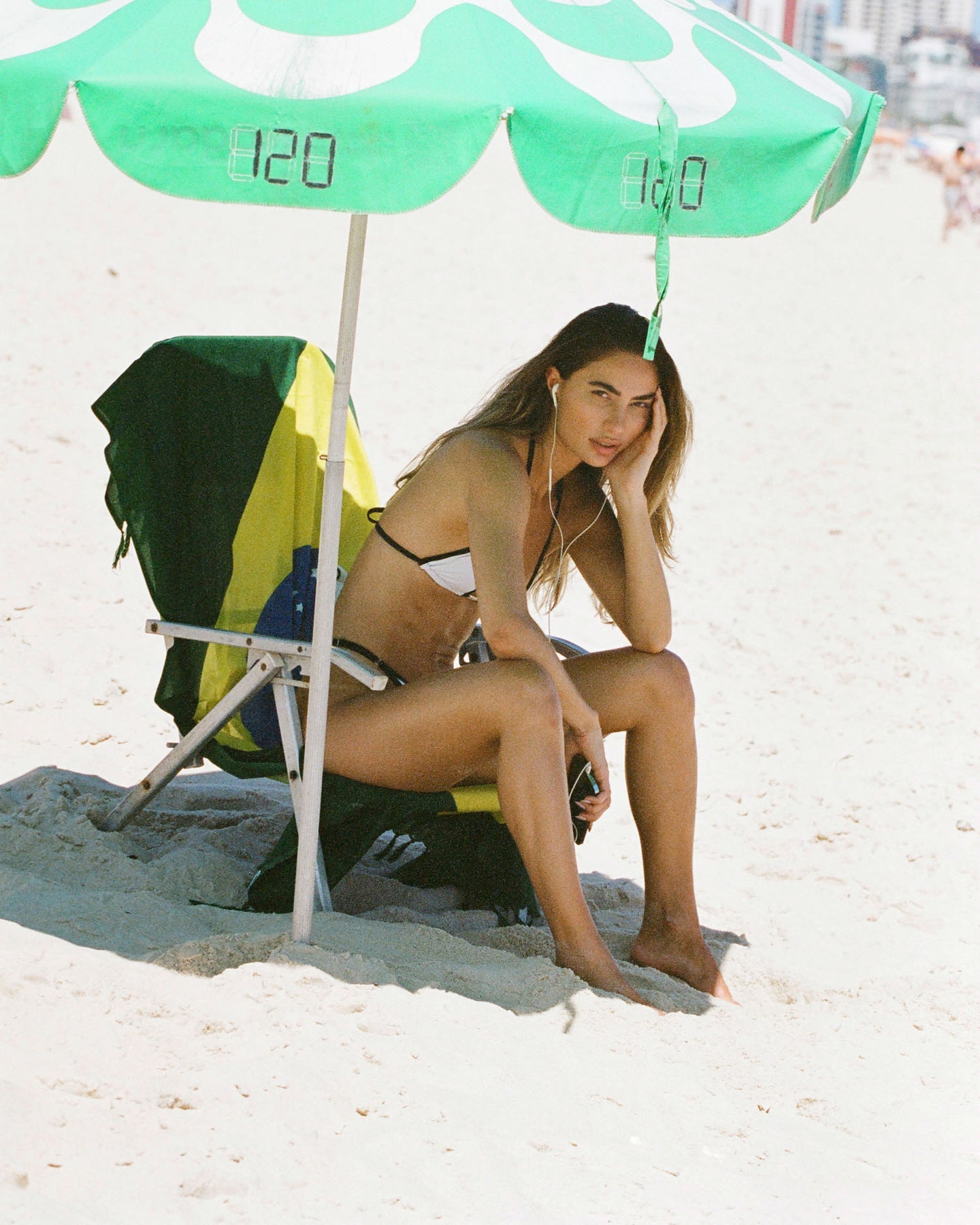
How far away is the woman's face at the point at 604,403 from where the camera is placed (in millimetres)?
3154

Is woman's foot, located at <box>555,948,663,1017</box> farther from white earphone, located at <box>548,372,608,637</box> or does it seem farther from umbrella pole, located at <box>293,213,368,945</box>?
white earphone, located at <box>548,372,608,637</box>

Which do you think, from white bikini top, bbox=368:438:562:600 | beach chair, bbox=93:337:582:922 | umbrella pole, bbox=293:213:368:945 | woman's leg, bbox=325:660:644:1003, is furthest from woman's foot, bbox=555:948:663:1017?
white bikini top, bbox=368:438:562:600

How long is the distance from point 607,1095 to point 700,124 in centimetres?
163

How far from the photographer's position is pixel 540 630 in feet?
9.74

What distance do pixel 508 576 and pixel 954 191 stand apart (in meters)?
18.4

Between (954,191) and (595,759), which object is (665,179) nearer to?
(595,759)

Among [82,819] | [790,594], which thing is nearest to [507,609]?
[82,819]

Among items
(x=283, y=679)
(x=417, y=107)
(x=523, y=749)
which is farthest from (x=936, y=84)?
(x=417, y=107)

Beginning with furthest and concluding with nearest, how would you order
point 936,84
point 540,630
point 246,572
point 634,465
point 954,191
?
point 936,84 < point 954,191 < point 246,572 < point 634,465 < point 540,630

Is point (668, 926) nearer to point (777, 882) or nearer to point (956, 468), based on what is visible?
point (777, 882)

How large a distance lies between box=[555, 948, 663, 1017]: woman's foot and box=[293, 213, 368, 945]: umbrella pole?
53 centimetres

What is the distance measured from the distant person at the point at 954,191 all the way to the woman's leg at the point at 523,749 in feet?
59.3

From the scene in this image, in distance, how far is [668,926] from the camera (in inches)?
127

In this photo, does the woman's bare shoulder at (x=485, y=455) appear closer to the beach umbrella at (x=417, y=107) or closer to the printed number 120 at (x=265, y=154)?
the beach umbrella at (x=417, y=107)
